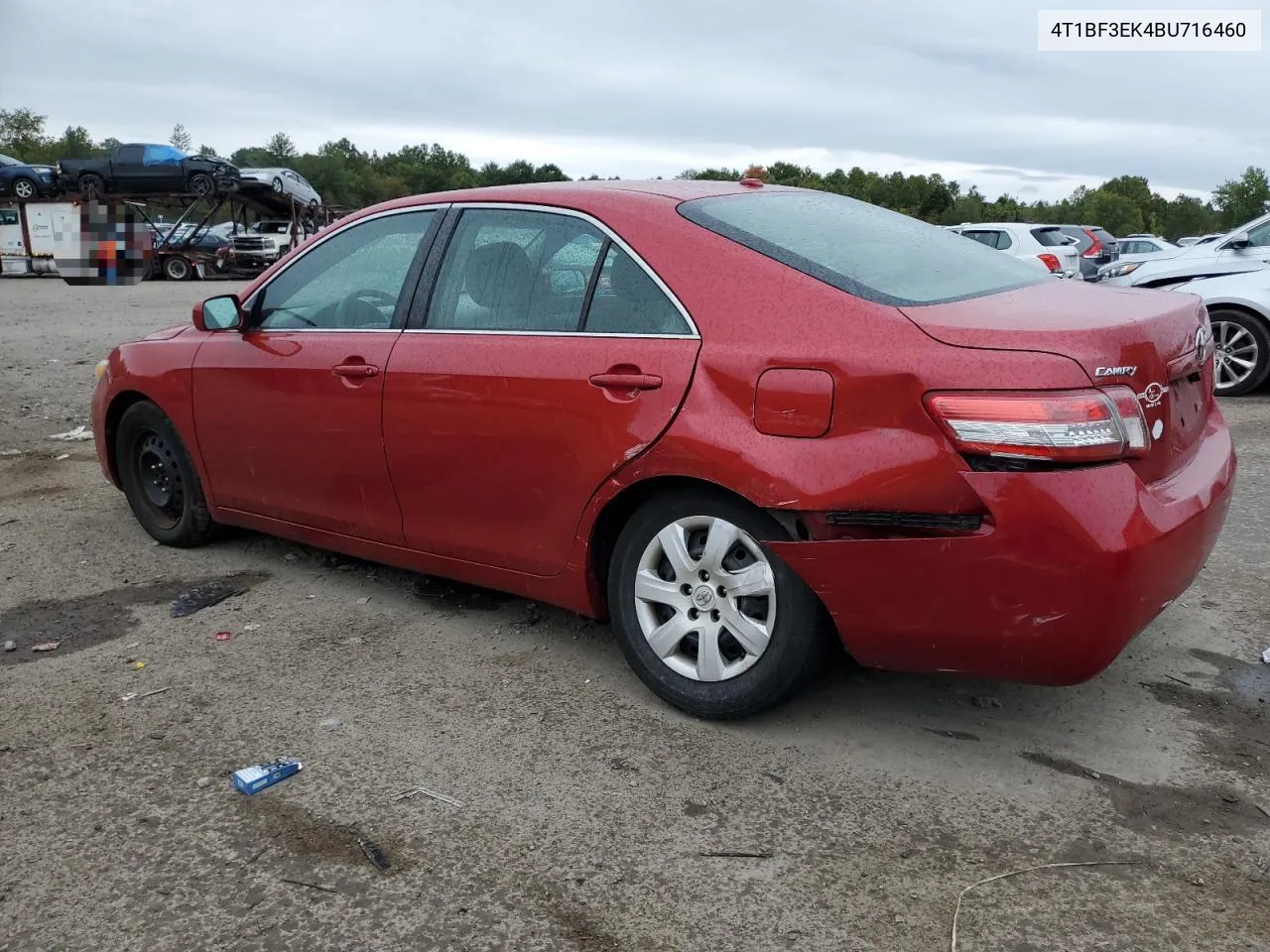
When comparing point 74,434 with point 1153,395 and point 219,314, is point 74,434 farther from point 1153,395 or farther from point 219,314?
point 1153,395

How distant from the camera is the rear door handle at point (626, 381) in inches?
129

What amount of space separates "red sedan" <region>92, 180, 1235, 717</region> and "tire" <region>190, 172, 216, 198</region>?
80.4ft

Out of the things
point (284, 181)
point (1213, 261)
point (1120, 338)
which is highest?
point (284, 181)

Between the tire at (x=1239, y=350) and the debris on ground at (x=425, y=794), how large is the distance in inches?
332

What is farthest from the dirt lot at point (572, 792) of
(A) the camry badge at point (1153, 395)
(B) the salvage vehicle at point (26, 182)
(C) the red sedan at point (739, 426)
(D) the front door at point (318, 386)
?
(B) the salvage vehicle at point (26, 182)

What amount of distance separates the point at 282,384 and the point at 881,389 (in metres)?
2.53

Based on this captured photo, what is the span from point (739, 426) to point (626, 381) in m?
0.43

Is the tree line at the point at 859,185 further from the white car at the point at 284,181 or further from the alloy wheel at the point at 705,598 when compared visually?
the alloy wheel at the point at 705,598

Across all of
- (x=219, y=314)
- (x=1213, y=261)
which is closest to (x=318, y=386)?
(x=219, y=314)

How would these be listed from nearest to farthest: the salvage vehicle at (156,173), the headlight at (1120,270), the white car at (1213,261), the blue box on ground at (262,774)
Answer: the blue box on ground at (262,774) → the white car at (1213,261) → the headlight at (1120,270) → the salvage vehicle at (156,173)

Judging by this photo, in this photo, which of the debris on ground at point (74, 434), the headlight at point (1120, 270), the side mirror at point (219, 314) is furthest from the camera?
the headlight at point (1120, 270)

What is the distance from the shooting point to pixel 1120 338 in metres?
2.83

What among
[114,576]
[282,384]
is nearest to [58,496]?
[114,576]

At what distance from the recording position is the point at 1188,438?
3.21m
